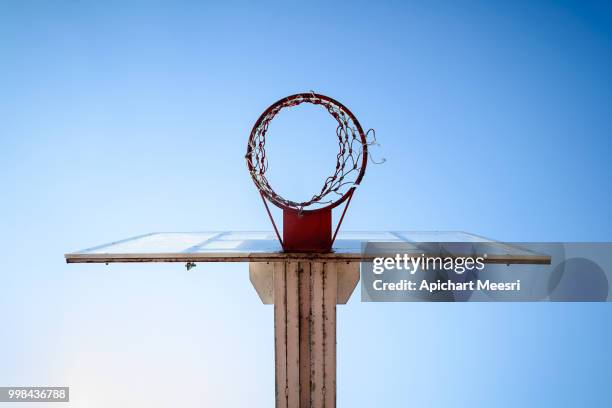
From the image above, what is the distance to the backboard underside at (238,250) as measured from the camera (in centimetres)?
450

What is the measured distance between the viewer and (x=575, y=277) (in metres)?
5.13

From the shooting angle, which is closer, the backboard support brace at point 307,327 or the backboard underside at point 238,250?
the backboard underside at point 238,250

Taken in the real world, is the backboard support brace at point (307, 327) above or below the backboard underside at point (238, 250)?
below

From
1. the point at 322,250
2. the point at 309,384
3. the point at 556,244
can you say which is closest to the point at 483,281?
the point at 556,244

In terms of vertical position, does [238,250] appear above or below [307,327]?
above

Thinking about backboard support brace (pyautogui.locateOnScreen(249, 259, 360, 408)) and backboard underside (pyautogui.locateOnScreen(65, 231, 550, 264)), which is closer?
backboard underside (pyautogui.locateOnScreen(65, 231, 550, 264))

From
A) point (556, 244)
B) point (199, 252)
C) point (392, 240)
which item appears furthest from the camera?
point (392, 240)

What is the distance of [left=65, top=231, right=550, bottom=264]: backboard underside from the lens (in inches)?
177

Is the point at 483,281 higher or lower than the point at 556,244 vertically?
lower

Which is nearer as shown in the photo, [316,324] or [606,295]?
[316,324]

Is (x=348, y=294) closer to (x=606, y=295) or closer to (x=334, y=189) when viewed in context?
(x=334, y=189)

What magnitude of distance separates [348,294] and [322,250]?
2.16 ft

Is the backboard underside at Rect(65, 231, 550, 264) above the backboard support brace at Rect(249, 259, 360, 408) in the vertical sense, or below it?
above

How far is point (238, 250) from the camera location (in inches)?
191
